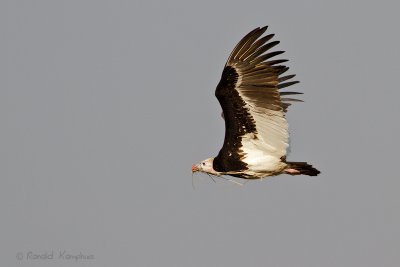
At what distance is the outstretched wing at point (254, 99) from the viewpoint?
1691cm

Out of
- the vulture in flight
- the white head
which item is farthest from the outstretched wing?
the white head

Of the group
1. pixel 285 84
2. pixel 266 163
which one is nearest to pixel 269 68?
pixel 266 163

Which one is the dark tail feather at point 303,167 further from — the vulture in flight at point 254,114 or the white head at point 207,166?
the white head at point 207,166

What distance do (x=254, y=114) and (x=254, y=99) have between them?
32 centimetres

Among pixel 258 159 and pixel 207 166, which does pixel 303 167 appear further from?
pixel 207 166

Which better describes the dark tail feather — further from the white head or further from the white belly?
the white head

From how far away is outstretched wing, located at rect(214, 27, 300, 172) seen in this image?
55.5ft

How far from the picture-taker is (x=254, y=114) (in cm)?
1731

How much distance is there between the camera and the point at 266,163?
59.1ft

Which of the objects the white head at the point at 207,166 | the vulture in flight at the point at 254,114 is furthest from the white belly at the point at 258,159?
Answer: the white head at the point at 207,166

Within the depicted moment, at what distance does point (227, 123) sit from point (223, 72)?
1.13 m

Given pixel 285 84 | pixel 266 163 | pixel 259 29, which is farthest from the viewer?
pixel 285 84

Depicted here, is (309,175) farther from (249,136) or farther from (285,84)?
(285,84)

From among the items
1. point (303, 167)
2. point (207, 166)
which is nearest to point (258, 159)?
point (303, 167)
